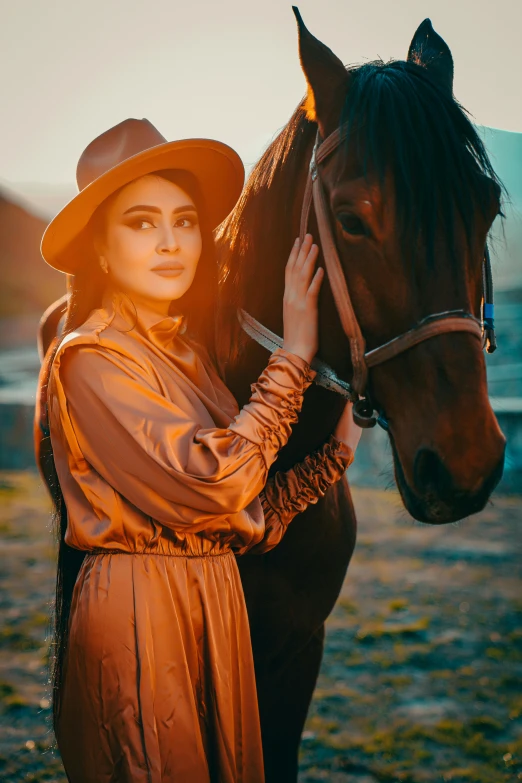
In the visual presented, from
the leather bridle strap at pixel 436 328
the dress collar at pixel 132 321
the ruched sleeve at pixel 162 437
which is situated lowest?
the ruched sleeve at pixel 162 437

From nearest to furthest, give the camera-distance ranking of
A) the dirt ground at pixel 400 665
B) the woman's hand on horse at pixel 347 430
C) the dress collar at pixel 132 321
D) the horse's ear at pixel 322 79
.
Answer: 1. the horse's ear at pixel 322 79
2. the dress collar at pixel 132 321
3. the woman's hand on horse at pixel 347 430
4. the dirt ground at pixel 400 665

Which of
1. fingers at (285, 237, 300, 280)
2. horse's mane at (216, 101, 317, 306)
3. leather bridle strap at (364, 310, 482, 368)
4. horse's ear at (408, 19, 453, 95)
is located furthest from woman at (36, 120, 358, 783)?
horse's ear at (408, 19, 453, 95)

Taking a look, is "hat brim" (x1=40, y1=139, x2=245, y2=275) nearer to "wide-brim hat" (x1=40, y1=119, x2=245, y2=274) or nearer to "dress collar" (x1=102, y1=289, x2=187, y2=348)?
"wide-brim hat" (x1=40, y1=119, x2=245, y2=274)

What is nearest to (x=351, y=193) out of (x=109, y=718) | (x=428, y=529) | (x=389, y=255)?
(x=389, y=255)

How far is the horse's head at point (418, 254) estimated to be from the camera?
1.29 metres

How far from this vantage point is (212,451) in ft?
4.47

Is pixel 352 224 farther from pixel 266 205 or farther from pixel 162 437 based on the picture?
pixel 162 437

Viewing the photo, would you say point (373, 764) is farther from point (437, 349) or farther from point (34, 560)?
point (34, 560)

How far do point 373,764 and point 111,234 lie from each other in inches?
108

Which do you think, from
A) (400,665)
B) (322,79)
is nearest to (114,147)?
(322,79)

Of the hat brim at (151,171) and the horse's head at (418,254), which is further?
the hat brim at (151,171)

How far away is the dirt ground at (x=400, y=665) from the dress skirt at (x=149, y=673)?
677mm

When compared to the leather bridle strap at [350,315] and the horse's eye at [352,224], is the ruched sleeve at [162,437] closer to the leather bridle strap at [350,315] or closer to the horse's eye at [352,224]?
the leather bridle strap at [350,315]

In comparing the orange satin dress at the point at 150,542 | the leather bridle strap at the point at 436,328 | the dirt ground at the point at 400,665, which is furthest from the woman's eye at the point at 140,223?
the dirt ground at the point at 400,665
